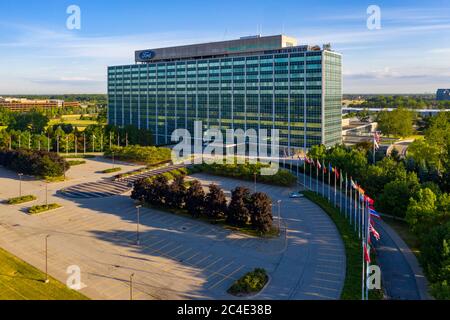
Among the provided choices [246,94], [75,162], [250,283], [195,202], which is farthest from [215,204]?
[246,94]

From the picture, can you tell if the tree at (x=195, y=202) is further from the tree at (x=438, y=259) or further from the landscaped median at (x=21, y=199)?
the tree at (x=438, y=259)

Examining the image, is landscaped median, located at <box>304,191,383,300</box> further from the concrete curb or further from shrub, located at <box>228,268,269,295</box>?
shrub, located at <box>228,268,269,295</box>

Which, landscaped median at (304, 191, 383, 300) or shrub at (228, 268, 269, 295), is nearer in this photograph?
landscaped median at (304, 191, 383, 300)

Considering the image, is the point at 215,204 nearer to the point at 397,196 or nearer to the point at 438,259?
the point at 397,196

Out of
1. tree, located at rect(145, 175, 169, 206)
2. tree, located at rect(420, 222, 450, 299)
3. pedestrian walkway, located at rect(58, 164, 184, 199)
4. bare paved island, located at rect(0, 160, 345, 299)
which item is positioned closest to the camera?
tree, located at rect(420, 222, 450, 299)

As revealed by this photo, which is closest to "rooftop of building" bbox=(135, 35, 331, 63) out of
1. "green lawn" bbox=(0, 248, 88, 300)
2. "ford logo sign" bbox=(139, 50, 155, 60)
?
"ford logo sign" bbox=(139, 50, 155, 60)
